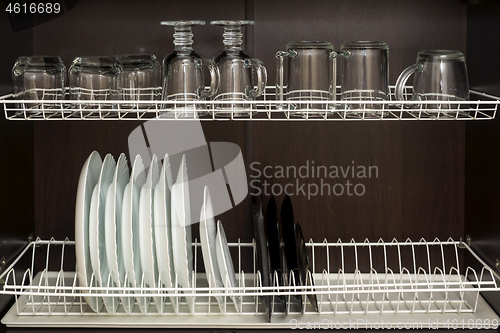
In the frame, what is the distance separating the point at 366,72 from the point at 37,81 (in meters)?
0.67

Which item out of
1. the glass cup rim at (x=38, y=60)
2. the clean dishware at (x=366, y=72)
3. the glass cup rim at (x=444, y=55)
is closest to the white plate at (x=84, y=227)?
the glass cup rim at (x=38, y=60)

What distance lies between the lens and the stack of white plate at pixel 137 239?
112cm

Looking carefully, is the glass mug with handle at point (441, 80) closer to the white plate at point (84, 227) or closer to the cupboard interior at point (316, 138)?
the cupboard interior at point (316, 138)

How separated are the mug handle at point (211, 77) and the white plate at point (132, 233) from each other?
22 centimetres

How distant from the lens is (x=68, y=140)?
54.8 inches

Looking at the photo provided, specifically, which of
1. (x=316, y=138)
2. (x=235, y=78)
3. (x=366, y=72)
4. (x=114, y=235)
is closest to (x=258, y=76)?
(x=235, y=78)

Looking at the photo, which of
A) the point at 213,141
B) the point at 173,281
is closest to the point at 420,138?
the point at 213,141

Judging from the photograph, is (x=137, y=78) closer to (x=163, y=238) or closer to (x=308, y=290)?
(x=163, y=238)

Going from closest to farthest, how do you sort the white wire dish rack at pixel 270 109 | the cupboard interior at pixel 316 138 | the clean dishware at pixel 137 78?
the white wire dish rack at pixel 270 109 → the clean dishware at pixel 137 78 → the cupboard interior at pixel 316 138

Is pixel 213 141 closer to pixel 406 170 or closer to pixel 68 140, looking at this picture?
pixel 68 140

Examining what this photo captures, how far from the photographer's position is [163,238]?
3.76 ft

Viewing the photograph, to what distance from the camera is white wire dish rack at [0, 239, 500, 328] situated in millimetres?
1114

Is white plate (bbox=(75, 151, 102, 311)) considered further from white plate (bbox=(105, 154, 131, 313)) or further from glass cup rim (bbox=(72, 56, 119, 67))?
glass cup rim (bbox=(72, 56, 119, 67))

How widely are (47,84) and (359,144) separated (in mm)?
739
